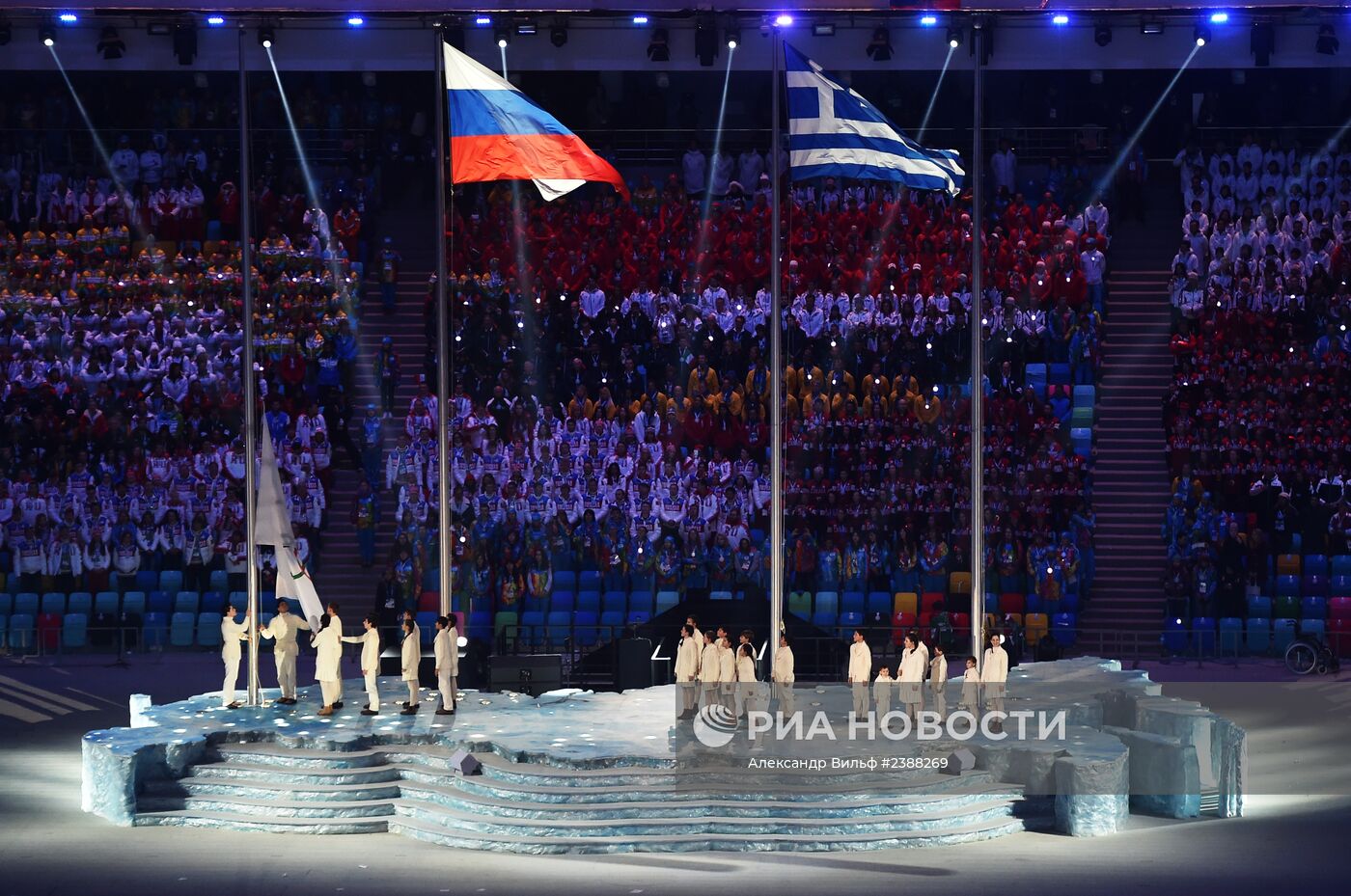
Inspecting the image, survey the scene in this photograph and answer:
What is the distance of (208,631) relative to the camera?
121 feet

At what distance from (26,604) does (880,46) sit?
1732cm

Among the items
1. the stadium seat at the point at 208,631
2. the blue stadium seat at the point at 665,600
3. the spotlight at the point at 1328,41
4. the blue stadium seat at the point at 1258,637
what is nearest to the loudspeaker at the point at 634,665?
the blue stadium seat at the point at 665,600

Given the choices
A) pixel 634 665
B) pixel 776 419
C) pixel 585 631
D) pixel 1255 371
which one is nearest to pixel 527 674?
pixel 634 665

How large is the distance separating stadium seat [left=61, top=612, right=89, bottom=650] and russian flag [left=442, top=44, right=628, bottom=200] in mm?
12308

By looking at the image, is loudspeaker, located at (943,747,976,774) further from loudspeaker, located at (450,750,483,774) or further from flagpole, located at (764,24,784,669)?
loudspeaker, located at (450,750,483,774)

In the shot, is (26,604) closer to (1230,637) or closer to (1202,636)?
(1202,636)

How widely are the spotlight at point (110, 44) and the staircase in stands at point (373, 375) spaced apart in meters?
6.54

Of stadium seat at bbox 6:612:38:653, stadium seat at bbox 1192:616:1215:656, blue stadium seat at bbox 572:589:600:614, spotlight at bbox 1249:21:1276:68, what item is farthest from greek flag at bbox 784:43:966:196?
stadium seat at bbox 6:612:38:653

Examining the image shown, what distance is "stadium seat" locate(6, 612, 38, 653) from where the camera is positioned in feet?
121

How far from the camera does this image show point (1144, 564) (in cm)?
3928

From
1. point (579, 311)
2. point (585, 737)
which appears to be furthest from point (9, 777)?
point (579, 311)

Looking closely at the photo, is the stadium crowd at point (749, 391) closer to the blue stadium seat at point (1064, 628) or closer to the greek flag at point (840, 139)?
the blue stadium seat at point (1064, 628)

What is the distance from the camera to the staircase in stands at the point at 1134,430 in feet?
127

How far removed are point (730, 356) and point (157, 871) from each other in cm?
1905
